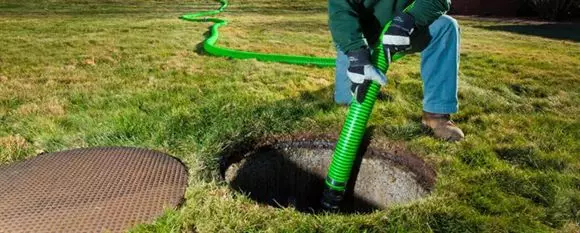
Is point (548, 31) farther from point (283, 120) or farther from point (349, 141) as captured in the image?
point (349, 141)

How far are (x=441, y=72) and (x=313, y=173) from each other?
988 mm

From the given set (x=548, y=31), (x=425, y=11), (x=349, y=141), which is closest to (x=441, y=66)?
(x=425, y=11)

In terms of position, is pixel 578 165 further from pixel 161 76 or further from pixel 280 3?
pixel 280 3

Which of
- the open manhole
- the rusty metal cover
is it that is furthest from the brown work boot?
the rusty metal cover

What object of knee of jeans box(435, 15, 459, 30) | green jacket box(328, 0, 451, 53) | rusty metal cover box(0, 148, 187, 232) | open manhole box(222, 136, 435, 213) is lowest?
open manhole box(222, 136, 435, 213)

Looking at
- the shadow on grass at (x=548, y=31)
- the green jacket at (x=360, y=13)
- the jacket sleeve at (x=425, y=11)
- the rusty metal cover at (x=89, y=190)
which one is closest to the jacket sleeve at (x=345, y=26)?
the green jacket at (x=360, y=13)

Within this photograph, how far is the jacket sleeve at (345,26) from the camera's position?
2396mm

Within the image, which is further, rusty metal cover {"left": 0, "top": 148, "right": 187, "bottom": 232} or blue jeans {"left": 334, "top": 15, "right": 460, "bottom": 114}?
blue jeans {"left": 334, "top": 15, "right": 460, "bottom": 114}

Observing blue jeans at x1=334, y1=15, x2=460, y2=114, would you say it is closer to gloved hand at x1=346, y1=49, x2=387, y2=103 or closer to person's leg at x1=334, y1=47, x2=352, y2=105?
person's leg at x1=334, y1=47, x2=352, y2=105

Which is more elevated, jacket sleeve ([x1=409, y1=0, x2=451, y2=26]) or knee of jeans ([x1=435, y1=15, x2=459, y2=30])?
jacket sleeve ([x1=409, y1=0, x2=451, y2=26])

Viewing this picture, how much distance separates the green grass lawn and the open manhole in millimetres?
89

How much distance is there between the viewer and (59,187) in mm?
2082

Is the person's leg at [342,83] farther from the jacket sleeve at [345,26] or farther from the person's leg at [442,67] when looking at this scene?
the jacket sleeve at [345,26]

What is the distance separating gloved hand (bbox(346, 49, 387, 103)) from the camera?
7.20 ft
